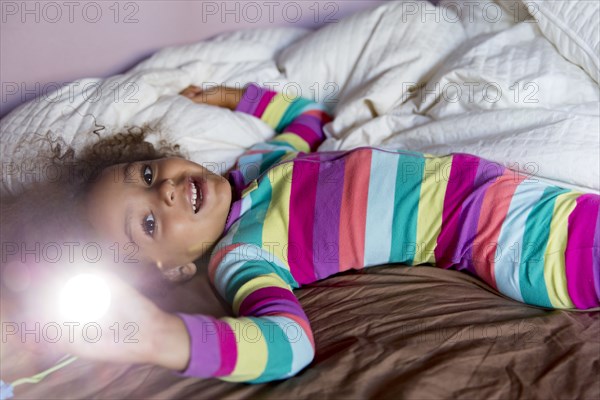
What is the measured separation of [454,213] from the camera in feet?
3.44

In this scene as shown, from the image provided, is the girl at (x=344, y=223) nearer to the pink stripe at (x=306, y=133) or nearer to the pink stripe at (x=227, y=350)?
the pink stripe at (x=227, y=350)

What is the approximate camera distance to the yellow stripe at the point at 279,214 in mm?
1078

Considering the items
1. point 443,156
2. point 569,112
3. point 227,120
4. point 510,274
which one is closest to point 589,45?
point 569,112

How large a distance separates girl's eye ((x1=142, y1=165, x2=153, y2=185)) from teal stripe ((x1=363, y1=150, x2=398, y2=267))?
385mm

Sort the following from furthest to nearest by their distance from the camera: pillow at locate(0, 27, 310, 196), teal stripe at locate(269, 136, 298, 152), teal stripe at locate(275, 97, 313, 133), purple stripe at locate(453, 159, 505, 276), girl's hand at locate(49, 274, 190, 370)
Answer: teal stripe at locate(275, 97, 313, 133) < teal stripe at locate(269, 136, 298, 152) < pillow at locate(0, 27, 310, 196) < purple stripe at locate(453, 159, 505, 276) < girl's hand at locate(49, 274, 190, 370)

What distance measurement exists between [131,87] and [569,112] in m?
0.86

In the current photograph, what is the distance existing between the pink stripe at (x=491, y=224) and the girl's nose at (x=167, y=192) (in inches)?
19.8

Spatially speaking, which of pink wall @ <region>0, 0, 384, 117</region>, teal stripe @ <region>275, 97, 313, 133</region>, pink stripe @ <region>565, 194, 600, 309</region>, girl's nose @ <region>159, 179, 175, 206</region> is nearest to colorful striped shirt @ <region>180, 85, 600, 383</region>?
pink stripe @ <region>565, 194, 600, 309</region>

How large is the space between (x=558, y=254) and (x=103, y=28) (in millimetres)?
1104

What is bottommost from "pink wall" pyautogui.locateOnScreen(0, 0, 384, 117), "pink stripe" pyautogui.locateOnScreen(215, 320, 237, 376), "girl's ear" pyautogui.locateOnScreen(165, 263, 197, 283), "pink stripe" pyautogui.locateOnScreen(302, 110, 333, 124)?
"girl's ear" pyautogui.locateOnScreen(165, 263, 197, 283)

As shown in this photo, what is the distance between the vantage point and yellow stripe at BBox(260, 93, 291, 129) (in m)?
1.47

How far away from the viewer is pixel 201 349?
76 cm

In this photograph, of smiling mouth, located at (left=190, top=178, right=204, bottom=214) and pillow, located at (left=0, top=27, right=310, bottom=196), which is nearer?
smiling mouth, located at (left=190, top=178, right=204, bottom=214)

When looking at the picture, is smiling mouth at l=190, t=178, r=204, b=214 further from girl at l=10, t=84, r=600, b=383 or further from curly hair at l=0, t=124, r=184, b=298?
curly hair at l=0, t=124, r=184, b=298
